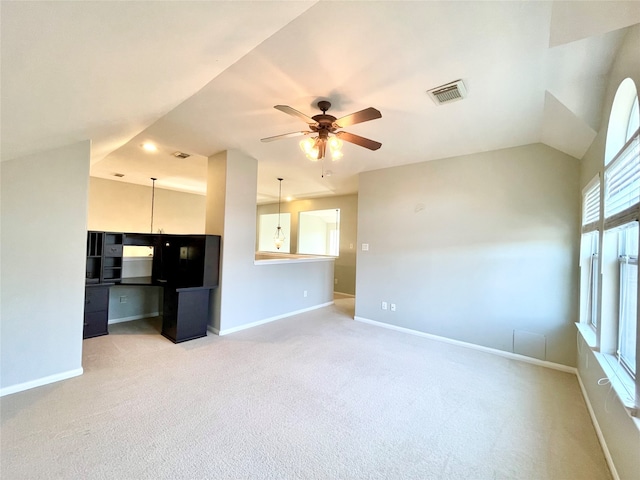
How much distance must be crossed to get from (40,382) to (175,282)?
1708 millimetres

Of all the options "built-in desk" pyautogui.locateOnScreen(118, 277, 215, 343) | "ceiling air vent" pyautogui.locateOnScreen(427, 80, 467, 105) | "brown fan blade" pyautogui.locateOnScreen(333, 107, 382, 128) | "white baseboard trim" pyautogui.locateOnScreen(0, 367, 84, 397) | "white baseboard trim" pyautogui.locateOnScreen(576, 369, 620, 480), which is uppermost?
"ceiling air vent" pyautogui.locateOnScreen(427, 80, 467, 105)

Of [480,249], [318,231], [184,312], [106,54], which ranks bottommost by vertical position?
[184,312]

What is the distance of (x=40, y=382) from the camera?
95.0 inches

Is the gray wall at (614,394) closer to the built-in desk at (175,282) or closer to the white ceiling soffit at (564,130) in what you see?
the white ceiling soffit at (564,130)

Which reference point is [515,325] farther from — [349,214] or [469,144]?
[349,214]

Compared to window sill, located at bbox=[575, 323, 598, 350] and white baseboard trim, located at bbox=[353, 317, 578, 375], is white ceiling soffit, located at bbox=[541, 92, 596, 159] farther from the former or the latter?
white baseboard trim, located at bbox=[353, 317, 578, 375]

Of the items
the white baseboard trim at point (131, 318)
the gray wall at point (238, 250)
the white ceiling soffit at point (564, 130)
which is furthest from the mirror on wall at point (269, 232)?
the white ceiling soffit at point (564, 130)

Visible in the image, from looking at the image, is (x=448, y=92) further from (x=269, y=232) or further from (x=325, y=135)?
(x=269, y=232)

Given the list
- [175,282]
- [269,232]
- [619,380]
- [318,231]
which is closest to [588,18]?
[619,380]

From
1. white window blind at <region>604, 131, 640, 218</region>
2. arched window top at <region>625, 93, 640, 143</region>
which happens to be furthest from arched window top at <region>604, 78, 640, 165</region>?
white window blind at <region>604, 131, 640, 218</region>

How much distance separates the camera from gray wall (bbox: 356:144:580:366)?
9.96ft

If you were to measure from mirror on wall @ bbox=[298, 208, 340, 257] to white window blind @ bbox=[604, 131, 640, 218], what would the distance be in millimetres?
5390

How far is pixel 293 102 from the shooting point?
2.45 meters

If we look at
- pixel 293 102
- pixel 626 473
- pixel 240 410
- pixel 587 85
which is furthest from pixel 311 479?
pixel 587 85
